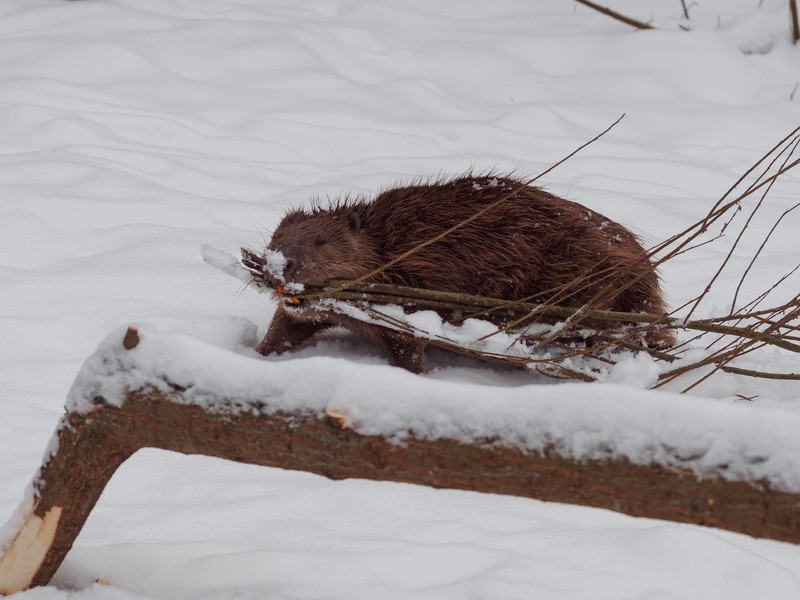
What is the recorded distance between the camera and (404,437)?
5.28 ft

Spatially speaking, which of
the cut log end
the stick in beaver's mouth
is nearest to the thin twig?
the stick in beaver's mouth

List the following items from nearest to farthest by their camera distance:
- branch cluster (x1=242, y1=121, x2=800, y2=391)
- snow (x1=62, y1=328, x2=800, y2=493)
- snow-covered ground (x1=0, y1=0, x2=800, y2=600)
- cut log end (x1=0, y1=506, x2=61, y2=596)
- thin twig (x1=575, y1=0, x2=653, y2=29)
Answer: snow (x1=62, y1=328, x2=800, y2=493)
cut log end (x1=0, y1=506, x2=61, y2=596)
snow-covered ground (x1=0, y1=0, x2=800, y2=600)
branch cluster (x1=242, y1=121, x2=800, y2=391)
thin twig (x1=575, y1=0, x2=653, y2=29)

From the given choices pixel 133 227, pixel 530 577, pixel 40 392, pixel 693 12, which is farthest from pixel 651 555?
pixel 693 12

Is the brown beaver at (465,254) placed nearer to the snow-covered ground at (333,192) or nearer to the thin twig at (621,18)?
the snow-covered ground at (333,192)

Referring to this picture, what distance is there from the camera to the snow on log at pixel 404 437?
1.46 m

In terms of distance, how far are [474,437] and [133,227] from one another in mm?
2791

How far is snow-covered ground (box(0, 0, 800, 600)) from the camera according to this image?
2.10m

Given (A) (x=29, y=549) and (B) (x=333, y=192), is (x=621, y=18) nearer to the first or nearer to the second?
(B) (x=333, y=192)

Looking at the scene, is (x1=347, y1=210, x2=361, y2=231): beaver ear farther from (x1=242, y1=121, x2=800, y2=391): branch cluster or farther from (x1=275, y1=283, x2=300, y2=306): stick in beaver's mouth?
(x1=275, y1=283, x2=300, y2=306): stick in beaver's mouth

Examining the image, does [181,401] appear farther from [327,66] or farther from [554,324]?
[327,66]

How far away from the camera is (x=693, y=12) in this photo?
27.5 feet

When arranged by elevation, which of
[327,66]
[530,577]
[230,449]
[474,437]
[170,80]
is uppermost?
[327,66]

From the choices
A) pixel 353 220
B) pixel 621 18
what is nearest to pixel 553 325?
pixel 353 220

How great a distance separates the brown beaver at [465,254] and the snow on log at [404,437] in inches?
51.2
